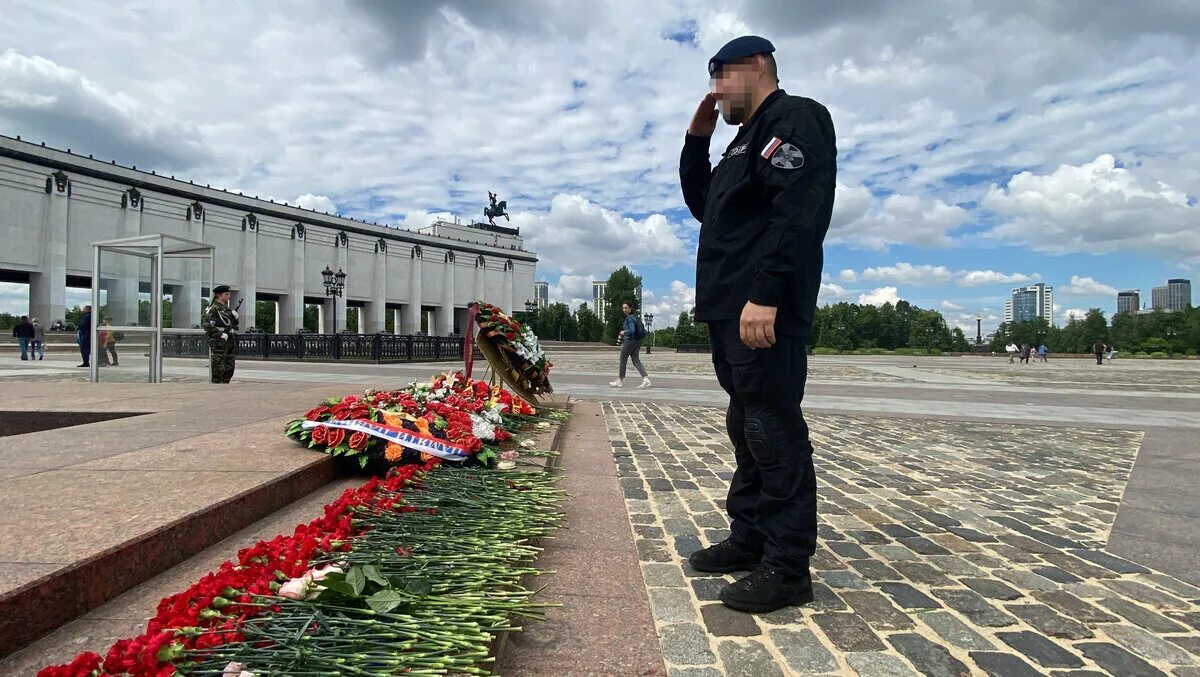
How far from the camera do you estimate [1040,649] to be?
1.92 meters

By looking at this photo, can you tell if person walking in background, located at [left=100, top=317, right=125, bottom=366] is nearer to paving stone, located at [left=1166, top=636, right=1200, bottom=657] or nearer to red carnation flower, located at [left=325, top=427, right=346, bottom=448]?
red carnation flower, located at [left=325, top=427, right=346, bottom=448]

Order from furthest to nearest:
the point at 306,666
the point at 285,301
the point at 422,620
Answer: the point at 285,301 < the point at 422,620 < the point at 306,666

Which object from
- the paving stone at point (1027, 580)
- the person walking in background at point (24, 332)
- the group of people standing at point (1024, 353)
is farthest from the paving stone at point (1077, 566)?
the group of people standing at point (1024, 353)

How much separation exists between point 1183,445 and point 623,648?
755cm

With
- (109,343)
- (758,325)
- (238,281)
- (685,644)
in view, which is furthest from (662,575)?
(238,281)

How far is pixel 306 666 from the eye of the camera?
1.39 metres

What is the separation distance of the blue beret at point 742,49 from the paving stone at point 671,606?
6.50 feet

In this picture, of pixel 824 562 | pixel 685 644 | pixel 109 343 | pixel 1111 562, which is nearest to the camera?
pixel 685 644

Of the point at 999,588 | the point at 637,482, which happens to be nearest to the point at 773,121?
the point at 999,588

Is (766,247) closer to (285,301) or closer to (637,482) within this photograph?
(637,482)

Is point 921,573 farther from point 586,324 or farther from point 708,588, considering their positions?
point 586,324

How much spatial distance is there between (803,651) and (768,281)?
3.78ft

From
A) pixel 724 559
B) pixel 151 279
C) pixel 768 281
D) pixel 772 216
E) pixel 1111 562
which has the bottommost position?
pixel 1111 562

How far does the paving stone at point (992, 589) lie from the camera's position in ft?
7.79
